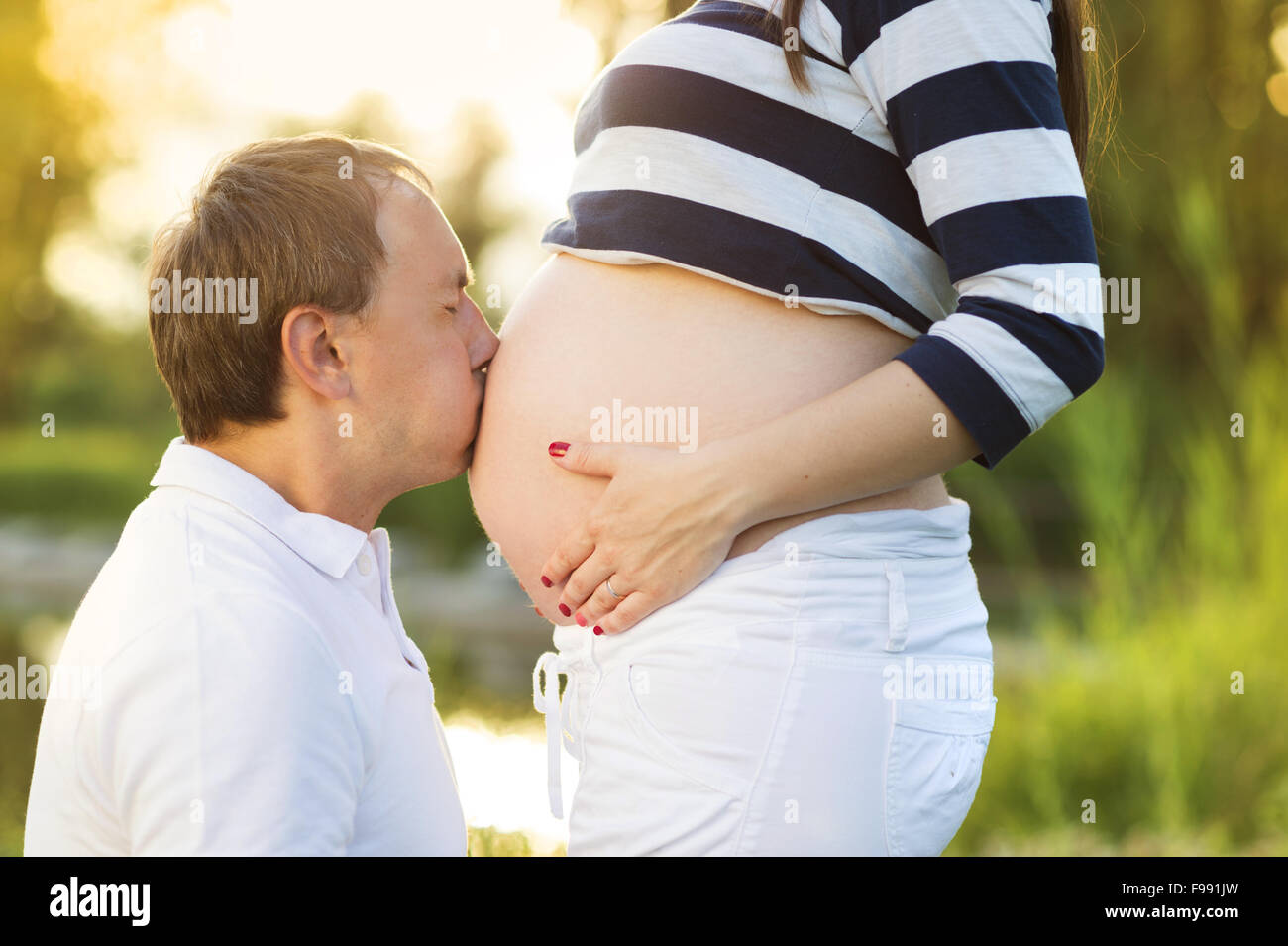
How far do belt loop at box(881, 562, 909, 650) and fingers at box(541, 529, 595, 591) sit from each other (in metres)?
0.36

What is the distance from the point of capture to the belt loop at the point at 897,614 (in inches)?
50.9

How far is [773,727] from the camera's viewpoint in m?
1.25

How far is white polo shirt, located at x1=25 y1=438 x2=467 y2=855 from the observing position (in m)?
1.22

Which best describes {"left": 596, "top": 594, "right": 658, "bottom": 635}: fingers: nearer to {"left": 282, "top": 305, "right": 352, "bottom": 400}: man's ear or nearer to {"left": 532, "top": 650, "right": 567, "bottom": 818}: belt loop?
{"left": 532, "top": 650, "right": 567, "bottom": 818}: belt loop

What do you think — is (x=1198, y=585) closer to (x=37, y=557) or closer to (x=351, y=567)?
(x=351, y=567)

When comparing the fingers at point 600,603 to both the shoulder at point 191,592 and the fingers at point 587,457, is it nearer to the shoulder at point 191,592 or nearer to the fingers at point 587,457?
the fingers at point 587,457

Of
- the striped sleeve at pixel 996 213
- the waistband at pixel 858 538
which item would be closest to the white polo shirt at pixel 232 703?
the waistband at pixel 858 538

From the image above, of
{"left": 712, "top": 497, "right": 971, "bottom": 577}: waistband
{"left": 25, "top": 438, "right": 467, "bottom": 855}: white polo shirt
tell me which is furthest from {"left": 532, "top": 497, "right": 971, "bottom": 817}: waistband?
{"left": 25, "top": 438, "right": 467, "bottom": 855}: white polo shirt

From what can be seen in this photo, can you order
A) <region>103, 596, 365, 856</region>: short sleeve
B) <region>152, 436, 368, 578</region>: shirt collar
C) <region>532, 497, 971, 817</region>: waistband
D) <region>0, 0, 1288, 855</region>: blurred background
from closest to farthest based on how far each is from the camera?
<region>103, 596, 365, 856</region>: short sleeve < <region>532, 497, 971, 817</region>: waistband < <region>152, 436, 368, 578</region>: shirt collar < <region>0, 0, 1288, 855</region>: blurred background

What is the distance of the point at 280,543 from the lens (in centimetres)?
145

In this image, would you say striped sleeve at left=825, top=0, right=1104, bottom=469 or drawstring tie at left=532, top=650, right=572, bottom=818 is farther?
drawstring tie at left=532, top=650, right=572, bottom=818

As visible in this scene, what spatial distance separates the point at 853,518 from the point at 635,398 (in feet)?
1.05

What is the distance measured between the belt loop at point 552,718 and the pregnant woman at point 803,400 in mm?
37
